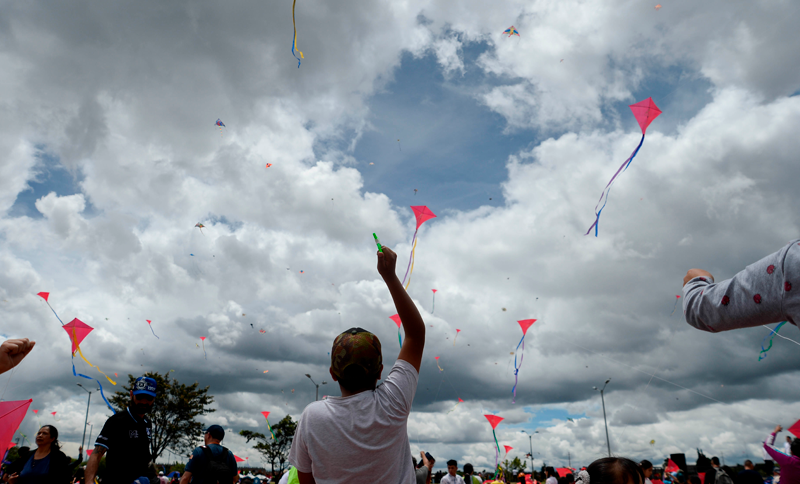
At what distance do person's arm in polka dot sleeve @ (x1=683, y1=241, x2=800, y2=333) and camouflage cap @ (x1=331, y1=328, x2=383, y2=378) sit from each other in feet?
3.60

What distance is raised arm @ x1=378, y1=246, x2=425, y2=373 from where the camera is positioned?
1850 mm

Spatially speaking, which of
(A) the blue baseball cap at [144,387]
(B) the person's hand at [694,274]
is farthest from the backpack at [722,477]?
(A) the blue baseball cap at [144,387]

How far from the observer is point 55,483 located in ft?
15.4

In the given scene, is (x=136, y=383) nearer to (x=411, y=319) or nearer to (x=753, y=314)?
(x=411, y=319)

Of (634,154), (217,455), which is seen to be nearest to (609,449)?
(634,154)

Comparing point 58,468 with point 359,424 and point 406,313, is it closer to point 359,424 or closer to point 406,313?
point 359,424

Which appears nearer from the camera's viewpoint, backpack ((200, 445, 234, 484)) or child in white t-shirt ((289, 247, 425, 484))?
child in white t-shirt ((289, 247, 425, 484))

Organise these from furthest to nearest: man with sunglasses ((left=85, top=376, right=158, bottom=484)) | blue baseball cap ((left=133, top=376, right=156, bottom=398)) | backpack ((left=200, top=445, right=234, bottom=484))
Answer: backpack ((left=200, top=445, right=234, bottom=484)), blue baseball cap ((left=133, top=376, right=156, bottom=398)), man with sunglasses ((left=85, top=376, right=158, bottom=484))

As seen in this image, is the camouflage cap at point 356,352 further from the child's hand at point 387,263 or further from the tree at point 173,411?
the tree at point 173,411

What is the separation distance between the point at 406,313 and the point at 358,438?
522 mm

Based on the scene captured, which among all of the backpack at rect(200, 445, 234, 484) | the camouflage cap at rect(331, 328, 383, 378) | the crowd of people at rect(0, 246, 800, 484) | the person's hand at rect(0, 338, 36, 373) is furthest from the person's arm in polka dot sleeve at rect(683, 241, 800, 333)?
the backpack at rect(200, 445, 234, 484)

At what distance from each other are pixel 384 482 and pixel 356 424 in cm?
25

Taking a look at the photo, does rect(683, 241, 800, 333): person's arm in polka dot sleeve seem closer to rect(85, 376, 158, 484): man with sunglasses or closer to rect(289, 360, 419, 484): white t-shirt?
rect(289, 360, 419, 484): white t-shirt

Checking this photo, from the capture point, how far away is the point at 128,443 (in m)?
3.91
